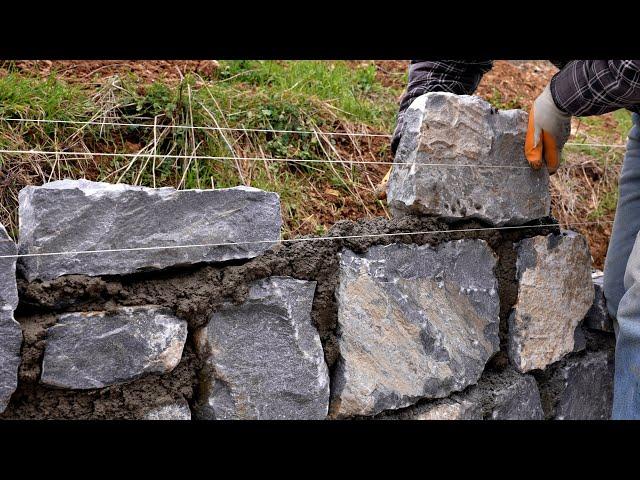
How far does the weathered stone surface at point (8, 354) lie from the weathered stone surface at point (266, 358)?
47cm

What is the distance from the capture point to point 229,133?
8.63 feet

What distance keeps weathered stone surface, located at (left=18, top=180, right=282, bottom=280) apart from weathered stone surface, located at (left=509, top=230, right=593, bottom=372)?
104cm

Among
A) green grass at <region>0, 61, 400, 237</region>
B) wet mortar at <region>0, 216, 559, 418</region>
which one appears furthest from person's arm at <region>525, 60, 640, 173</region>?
green grass at <region>0, 61, 400, 237</region>

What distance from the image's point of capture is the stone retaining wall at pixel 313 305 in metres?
1.77

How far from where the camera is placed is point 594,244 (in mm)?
3576

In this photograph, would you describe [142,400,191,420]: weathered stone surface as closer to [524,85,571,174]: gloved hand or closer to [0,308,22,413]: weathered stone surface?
[0,308,22,413]: weathered stone surface

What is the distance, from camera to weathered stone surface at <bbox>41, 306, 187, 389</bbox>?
1.76 metres

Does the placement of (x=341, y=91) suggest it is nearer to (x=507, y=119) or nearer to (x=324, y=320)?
(x=507, y=119)

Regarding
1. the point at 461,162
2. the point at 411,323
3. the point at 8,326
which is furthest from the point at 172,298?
the point at 461,162

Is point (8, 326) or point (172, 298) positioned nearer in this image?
point (8, 326)

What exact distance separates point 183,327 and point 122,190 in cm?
40

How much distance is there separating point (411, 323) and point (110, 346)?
0.96m

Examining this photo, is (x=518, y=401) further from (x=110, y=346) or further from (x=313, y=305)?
(x=110, y=346)

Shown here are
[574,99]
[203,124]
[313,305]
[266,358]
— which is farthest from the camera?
[203,124]
